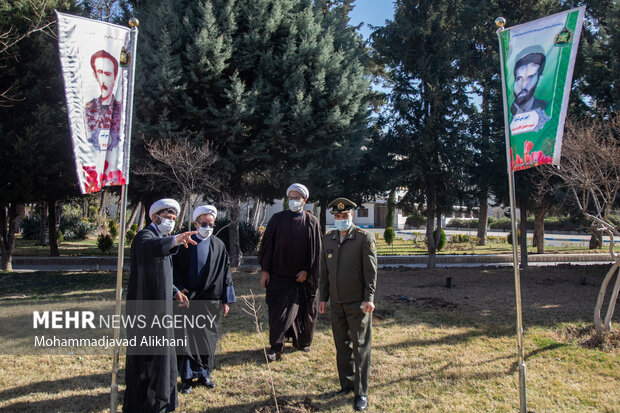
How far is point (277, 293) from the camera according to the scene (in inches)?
219

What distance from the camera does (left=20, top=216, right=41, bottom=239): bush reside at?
27.7 meters

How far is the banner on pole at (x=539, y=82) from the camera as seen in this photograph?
157 inches

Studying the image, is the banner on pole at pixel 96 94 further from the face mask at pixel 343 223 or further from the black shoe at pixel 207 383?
the black shoe at pixel 207 383

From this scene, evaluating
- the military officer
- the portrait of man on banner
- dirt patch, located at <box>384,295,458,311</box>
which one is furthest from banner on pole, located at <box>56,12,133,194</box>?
dirt patch, located at <box>384,295,458,311</box>

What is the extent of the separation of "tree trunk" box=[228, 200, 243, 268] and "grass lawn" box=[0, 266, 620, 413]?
15.0ft

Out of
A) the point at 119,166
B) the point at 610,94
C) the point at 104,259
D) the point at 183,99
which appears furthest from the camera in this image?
the point at 104,259

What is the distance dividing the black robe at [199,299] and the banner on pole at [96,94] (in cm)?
118

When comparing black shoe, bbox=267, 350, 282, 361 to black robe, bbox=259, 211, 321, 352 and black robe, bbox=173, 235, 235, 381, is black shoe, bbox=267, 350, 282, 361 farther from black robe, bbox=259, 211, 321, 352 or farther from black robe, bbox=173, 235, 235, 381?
black robe, bbox=173, 235, 235, 381

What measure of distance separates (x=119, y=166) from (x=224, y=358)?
9.52ft

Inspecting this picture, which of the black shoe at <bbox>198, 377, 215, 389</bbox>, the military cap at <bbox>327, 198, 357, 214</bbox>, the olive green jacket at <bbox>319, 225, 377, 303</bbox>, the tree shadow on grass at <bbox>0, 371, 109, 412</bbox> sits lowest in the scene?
the tree shadow on grass at <bbox>0, 371, 109, 412</bbox>

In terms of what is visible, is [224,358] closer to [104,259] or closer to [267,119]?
[267,119]

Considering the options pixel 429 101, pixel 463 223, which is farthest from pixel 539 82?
pixel 463 223

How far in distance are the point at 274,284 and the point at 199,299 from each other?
119 centimetres

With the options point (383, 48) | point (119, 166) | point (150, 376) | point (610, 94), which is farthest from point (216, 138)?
point (610, 94)
